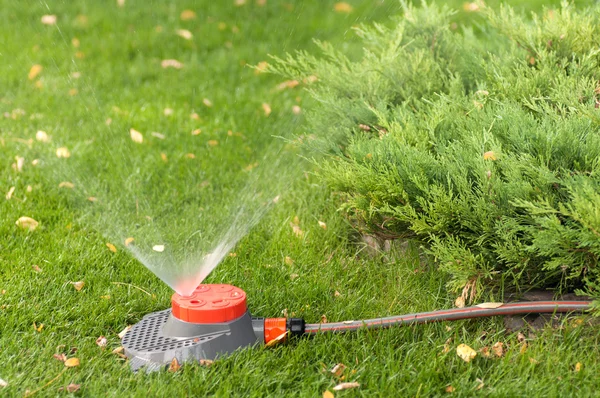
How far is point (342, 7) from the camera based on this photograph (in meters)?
7.16

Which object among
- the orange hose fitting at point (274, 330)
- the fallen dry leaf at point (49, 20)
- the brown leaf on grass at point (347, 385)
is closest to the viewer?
the brown leaf on grass at point (347, 385)

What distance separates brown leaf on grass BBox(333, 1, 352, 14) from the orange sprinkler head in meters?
4.99

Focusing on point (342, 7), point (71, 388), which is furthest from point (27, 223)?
point (342, 7)

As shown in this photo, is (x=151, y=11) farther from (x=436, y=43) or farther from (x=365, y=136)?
(x=365, y=136)

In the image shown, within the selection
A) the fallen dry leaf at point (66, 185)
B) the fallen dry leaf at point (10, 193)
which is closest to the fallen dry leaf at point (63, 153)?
the fallen dry leaf at point (66, 185)

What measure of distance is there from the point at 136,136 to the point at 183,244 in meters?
1.52

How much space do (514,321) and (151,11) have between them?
214 inches

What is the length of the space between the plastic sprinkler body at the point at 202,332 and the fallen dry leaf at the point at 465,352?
1.96 feet

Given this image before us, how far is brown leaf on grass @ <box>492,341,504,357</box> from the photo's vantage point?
8.50 feet

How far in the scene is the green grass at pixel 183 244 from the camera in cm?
250

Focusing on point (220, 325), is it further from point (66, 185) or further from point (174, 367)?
point (66, 185)

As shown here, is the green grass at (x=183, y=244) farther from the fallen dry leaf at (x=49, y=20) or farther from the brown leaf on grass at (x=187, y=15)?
the fallen dry leaf at (x=49, y=20)

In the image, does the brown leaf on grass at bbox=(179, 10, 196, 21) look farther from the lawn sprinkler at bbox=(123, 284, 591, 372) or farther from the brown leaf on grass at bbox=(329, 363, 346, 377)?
the brown leaf on grass at bbox=(329, 363, 346, 377)

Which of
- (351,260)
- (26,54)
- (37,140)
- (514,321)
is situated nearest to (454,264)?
(514,321)
